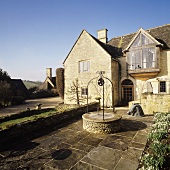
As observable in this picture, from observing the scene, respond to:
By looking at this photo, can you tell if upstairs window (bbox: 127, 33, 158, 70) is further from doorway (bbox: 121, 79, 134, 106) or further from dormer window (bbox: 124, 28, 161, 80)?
doorway (bbox: 121, 79, 134, 106)

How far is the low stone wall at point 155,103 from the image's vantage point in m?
11.2

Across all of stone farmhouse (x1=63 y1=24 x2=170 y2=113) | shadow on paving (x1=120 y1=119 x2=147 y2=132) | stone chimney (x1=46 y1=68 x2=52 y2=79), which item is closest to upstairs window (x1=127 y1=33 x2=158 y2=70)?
stone farmhouse (x1=63 y1=24 x2=170 y2=113)

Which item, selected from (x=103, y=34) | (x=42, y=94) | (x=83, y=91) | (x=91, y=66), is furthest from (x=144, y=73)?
(x=42, y=94)

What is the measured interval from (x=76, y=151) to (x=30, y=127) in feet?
11.5

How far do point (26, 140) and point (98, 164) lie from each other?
3953 millimetres

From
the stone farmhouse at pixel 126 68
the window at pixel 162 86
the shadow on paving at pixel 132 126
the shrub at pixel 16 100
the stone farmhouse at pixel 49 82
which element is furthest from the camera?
the stone farmhouse at pixel 49 82

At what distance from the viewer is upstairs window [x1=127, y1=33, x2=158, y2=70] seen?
1466 cm

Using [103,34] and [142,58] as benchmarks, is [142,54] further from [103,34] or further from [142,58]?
[103,34]

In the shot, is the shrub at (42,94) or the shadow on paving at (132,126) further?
the shrub at (42,94)

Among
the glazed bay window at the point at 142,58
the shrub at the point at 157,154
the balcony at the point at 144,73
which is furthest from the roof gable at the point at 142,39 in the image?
the shrub at the point at 157,154

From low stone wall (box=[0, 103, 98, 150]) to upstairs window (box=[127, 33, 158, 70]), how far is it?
359 inches

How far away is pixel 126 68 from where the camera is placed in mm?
16516

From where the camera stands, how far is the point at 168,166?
3.62 m

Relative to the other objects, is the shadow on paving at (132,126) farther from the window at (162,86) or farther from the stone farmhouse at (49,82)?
the stone farmhouse at (49,82)
